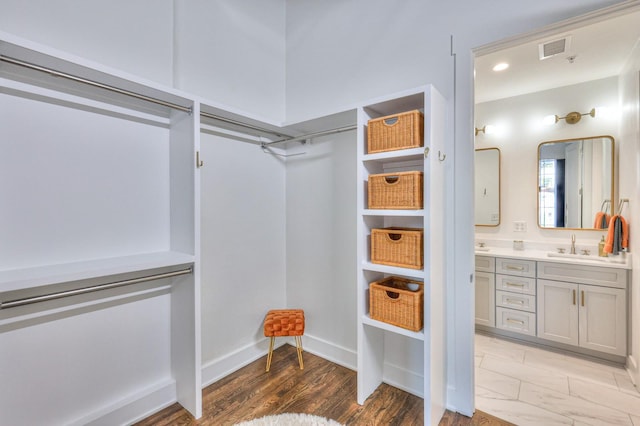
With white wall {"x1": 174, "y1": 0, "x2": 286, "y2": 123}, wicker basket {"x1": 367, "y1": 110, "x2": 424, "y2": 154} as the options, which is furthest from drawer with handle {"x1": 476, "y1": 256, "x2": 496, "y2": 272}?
white wall {"x1": 174, "y1": 0, "x2": 286, "y2": 123}

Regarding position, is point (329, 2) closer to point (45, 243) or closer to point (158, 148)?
point (158, 148)

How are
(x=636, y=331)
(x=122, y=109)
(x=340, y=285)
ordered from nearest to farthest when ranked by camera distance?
(x=122, y=109)
(x=636, y=331)
(x=340, y=285)

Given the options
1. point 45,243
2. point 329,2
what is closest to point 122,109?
point 45,243

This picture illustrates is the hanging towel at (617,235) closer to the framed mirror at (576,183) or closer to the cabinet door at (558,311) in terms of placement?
the framed mirror at (576,183)

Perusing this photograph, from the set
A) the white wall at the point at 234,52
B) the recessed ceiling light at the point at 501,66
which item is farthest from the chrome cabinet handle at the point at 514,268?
the white wall at the point at 234,52

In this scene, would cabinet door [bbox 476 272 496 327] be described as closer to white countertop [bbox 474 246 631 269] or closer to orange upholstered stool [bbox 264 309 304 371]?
white countertop [bbox 474 246 631 269]

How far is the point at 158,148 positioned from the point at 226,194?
0.56m

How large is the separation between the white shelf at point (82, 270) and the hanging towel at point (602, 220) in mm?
3592

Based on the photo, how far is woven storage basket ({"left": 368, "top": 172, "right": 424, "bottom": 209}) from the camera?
5.42 ft

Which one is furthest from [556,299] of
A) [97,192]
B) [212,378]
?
[97,192]

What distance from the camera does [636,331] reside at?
2123 millimetres

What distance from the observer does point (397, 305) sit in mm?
1732

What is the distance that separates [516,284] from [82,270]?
3.43m

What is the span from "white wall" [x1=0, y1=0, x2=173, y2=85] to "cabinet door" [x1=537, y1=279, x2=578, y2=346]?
11.8ft
